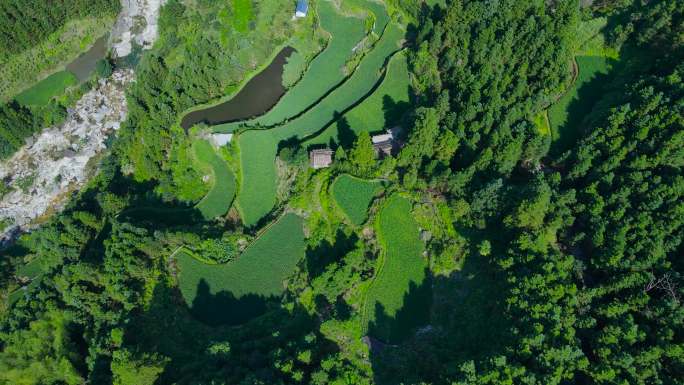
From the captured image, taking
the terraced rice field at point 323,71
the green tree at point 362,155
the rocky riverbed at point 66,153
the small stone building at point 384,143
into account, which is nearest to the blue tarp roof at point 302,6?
the terraced rice field at point 323,71

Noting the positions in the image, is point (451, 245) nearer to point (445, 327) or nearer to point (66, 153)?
point (445, 327)

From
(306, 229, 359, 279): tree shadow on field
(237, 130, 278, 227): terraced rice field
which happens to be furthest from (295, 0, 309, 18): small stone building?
(306, 229, 359, 279): tree shadow on field

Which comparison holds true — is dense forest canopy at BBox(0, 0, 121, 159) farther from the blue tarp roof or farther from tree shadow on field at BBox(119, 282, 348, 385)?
tree shadow on field at BBox(119, 282, 348, 385)

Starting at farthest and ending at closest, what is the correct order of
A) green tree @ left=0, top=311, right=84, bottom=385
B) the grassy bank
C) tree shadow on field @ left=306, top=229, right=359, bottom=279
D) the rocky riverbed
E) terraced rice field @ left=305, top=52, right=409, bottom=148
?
the grassy bank → the rocky riverbed → terraced rice field @ left=305, top=52, right=409, bottom=148 → tree shadow on field @ left=306, top=229, right=359, bottom=279 → green tree @ left=0, top=311, right=84, bottom=385

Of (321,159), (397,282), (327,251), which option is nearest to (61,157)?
(321,159)

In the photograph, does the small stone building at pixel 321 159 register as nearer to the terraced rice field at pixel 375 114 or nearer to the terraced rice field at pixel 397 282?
the terraced rice field at pixel 375 114
